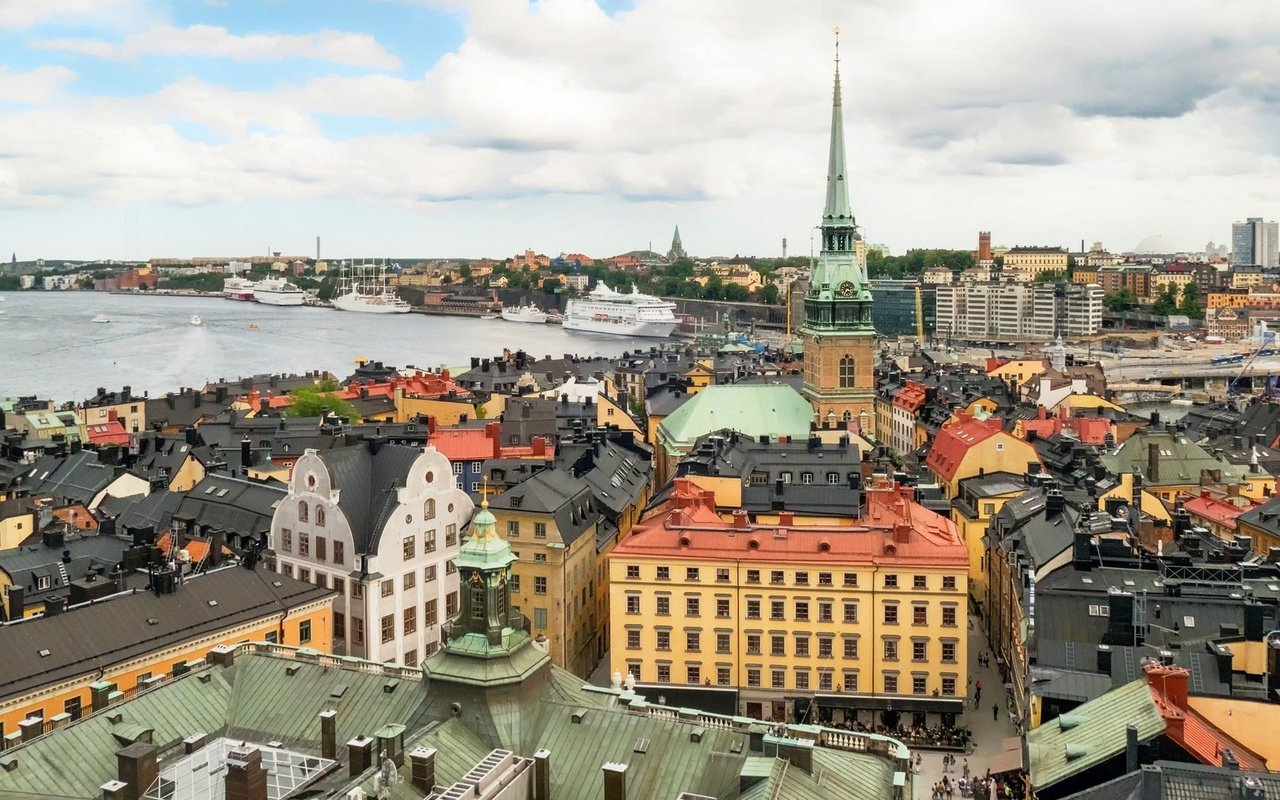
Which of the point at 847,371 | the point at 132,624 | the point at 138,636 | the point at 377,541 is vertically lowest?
the point at 138,636

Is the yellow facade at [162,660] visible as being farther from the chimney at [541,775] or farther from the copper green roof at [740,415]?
the copper green roof at [740,415]

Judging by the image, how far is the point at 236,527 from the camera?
140 feet

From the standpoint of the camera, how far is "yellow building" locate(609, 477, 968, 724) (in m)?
37.5

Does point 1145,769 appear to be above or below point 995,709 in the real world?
above

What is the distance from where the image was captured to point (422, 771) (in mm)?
18875

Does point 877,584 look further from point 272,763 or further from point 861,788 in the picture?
point 272,763

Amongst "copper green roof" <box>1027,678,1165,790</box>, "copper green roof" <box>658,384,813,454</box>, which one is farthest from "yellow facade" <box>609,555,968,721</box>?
"copper green roof" <box>658,384,813,454</box>

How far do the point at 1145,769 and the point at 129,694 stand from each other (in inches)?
864

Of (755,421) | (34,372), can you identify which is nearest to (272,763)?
(755,421)

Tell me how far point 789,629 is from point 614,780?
19.9m

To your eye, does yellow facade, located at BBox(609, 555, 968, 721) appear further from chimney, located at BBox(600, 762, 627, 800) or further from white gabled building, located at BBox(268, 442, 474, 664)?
chimney, located at BBox(600, 762, 627, 800)

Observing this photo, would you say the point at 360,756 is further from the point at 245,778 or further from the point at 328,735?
the point at 328,735

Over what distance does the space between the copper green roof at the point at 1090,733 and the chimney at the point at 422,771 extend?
11.6 m

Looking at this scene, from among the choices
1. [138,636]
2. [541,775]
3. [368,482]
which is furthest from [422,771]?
[368,482]
